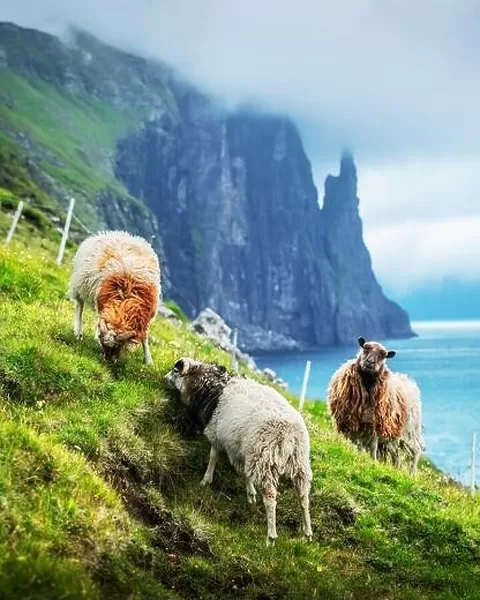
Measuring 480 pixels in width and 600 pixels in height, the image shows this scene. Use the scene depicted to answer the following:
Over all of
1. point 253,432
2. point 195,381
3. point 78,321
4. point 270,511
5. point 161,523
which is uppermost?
point 78,321

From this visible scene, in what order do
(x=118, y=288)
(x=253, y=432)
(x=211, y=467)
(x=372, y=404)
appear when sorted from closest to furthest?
(x=253, y=432) → (x=211, y=467) → (x=118, y=288) → (x=372, y=404)

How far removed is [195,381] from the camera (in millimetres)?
13227

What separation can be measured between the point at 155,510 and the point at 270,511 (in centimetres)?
168

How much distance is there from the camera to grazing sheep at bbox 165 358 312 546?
10.9m

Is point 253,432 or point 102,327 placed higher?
point 102,327

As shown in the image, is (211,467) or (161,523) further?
(211,467)

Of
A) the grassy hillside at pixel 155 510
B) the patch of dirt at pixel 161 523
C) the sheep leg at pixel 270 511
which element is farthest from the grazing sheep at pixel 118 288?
the sheep leg at pixel 270 511

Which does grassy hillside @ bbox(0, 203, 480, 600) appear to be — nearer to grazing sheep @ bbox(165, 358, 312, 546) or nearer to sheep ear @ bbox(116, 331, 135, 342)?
grazing sheep @ bbox(165, 358, 312, 546)

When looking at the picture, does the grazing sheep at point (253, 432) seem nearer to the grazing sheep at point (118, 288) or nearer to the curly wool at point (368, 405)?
the grazing sheep at point (118, 288)

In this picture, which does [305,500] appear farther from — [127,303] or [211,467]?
[127,303]

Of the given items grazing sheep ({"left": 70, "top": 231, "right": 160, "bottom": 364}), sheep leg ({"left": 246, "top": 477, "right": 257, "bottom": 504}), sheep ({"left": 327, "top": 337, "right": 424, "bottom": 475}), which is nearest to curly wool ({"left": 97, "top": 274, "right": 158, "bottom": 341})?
grazing sheep ({"left": 70, "top": 231, "right": 160, "bottom": 364})

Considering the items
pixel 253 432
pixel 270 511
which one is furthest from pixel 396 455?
pixel 270 511

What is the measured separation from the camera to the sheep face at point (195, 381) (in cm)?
1298

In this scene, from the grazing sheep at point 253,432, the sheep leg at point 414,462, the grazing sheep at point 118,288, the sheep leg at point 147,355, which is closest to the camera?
the grazing sheep at point 253,432
